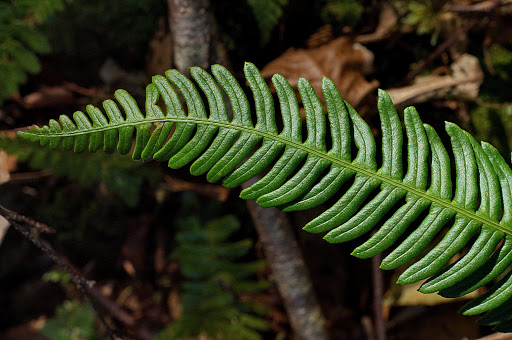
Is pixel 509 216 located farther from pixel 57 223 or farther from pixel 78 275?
pixel 57 223

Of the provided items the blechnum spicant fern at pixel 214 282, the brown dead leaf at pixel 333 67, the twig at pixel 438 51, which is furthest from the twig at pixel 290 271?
the twig at pixel 438 51

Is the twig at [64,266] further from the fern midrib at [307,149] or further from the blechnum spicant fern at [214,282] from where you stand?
the blechnum spicant fern at [214,282]

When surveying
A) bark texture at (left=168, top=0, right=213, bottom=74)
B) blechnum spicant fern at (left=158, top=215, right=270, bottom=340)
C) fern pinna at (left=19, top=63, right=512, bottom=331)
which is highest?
bark texture at (left=168, top=0, right=213, bottom=74)

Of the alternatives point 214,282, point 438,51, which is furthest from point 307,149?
point 214,282

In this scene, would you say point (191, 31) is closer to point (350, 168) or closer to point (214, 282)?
point (350, 168)

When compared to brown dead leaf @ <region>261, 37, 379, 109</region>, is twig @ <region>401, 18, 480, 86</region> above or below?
above

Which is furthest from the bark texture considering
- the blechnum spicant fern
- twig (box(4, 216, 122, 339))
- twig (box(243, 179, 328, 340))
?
the blechnum spicant fern

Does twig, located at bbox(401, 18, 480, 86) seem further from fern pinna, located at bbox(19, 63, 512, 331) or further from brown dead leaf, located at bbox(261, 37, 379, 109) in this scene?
fern pinna, located at bbox(19, 63, 512, 331)
